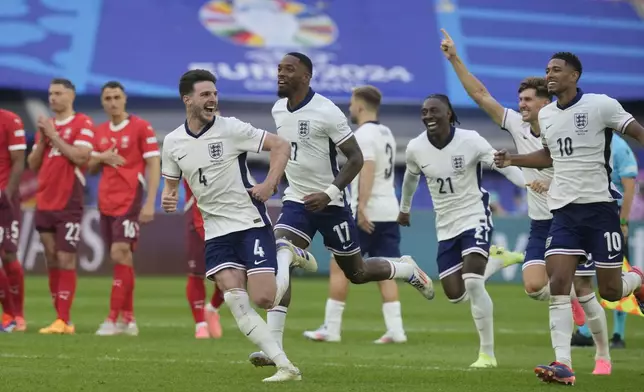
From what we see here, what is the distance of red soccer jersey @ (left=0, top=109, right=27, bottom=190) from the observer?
539 inches

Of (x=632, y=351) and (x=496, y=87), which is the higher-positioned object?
(x=496, y=87)

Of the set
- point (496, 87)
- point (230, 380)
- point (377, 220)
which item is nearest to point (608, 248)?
point (230, 380)

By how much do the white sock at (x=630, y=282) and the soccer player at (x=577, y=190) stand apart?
1.54 ft

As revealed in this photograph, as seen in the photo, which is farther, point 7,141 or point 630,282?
point 7,141

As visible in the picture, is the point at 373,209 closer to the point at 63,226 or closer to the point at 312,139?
the point at 63,226

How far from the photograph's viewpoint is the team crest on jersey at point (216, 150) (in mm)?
9320

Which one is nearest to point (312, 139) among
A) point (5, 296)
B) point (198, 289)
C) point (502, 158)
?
point (502, 158)

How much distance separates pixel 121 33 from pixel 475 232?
86.3ft

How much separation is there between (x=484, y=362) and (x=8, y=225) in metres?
5.80

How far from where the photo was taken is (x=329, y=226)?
10.7 m

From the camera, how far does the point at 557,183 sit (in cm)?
966

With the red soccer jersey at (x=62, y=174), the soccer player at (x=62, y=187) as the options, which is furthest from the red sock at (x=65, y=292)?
the red soccer jersey at (x=62, y=174)

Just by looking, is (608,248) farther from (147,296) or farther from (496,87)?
(496,87)

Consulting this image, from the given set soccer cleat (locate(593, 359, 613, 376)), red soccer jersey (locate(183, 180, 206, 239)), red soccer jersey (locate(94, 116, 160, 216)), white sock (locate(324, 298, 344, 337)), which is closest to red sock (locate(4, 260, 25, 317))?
red soccer jersey (locate(94, 116, 160, 216))
